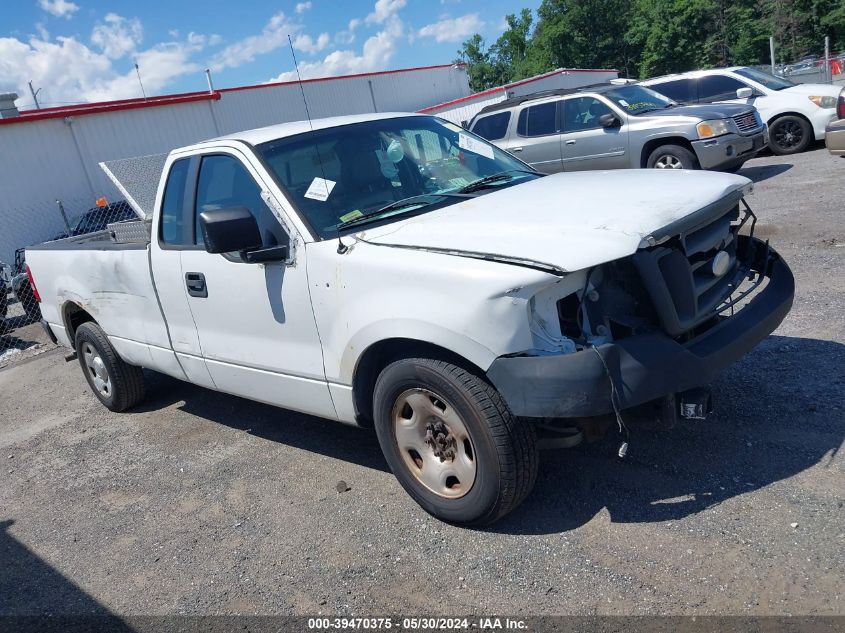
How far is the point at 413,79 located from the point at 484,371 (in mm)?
34051

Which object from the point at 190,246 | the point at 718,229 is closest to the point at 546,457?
the point at 718,229

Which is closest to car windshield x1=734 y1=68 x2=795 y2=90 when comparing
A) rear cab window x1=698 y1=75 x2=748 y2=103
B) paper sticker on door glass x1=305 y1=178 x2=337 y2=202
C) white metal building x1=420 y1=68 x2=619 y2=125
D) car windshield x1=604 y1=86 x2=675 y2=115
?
rear cab window x1=698 y1=75 x2=748 y2=103

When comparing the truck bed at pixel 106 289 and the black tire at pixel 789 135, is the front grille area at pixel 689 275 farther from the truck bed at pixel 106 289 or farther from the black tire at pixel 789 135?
the black tire at pixel 789 135

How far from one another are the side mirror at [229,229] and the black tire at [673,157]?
350 inches

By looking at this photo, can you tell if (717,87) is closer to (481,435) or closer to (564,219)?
(564,219)

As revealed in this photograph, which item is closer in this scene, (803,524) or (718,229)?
(803,524)

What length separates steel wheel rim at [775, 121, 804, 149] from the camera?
43.9 ft

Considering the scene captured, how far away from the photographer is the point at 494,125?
13375 mm

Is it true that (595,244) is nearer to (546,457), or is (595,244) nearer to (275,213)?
(546,457)

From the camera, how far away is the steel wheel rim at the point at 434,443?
3.37m

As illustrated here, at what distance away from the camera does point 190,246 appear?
15.0ft

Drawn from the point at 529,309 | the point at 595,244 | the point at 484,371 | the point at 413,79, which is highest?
the point at 413,79

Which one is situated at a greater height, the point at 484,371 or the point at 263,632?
the point at 484,371

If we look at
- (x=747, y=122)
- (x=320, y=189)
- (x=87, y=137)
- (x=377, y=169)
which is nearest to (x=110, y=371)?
(x=320, y=189)
